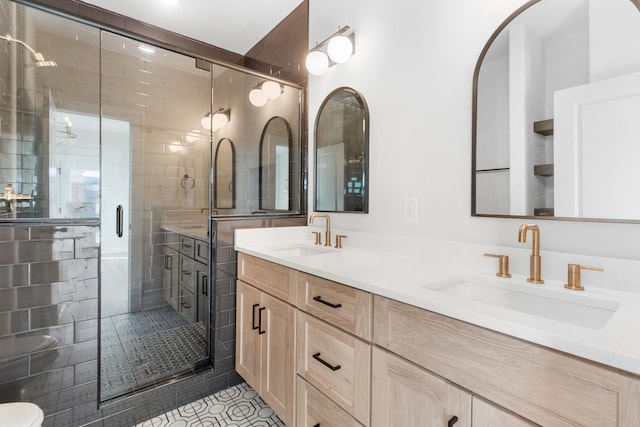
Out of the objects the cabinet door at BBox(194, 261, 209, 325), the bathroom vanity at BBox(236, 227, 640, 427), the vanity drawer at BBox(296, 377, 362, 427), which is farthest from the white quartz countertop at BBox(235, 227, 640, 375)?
the vanity drawer at BBox(296, 377, 362, 427)

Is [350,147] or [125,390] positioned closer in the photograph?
[125,390]

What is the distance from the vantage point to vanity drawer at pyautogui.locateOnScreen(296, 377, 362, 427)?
1107mm

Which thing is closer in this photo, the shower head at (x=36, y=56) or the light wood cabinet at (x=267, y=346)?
the light wood cabinet at (x=267, y=346)

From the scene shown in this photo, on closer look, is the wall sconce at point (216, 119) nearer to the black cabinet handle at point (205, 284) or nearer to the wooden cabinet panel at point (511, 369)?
the black cabinet handle at point (205, 284)

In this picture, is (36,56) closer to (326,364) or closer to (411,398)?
(326,364)

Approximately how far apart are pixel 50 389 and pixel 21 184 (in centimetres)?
103

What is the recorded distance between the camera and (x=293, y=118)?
90.5 inches

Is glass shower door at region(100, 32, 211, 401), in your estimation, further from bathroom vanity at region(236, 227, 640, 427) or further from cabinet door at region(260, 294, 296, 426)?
bathroom vanity at region(236, 227, 640, 427)

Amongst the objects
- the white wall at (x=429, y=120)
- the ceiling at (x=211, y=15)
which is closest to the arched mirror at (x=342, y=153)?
the white wall at (x=429, y=120)

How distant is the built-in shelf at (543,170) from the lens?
1.09m

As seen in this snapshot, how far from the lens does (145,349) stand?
1970 millimetres

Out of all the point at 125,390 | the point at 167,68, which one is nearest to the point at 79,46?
the point at 167,68

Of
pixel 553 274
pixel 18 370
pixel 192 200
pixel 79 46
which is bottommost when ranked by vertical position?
pixel 18 370

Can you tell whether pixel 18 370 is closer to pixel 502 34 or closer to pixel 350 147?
pixel 350 147
